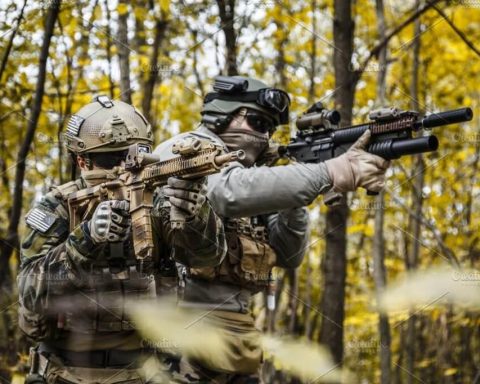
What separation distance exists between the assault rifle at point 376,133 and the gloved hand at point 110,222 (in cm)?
120

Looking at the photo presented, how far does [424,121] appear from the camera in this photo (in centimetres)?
356

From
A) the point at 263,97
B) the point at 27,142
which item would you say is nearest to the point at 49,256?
the point at 263,97

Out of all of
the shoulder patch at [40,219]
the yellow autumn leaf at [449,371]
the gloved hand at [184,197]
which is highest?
the gloved hand at [184,197]

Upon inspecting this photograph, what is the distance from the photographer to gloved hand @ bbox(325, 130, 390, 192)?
11.8 ft

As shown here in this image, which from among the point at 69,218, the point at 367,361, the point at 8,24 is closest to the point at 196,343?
the point at 69,218

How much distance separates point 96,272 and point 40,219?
373 millimetres

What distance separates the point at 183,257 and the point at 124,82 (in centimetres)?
273

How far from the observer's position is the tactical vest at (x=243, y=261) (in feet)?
13.6

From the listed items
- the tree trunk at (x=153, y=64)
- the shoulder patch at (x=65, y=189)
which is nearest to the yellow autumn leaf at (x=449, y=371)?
the tree trunk at (x=153, y=64)

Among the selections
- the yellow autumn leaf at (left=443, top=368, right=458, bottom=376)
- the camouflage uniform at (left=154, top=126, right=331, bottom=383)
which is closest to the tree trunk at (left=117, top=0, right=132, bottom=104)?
the camouflage uniform at (left=154, top=126, right=331, bottom=383)

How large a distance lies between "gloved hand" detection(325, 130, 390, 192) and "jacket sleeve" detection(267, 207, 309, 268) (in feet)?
2.95

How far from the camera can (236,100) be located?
4.37 meters

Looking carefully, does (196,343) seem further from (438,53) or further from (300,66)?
(438,53)

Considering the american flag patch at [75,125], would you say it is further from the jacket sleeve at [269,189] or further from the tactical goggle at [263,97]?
the tactical goggle at [263,97]
